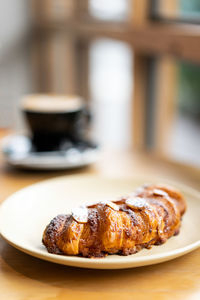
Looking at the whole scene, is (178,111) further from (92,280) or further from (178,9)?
(92,280)

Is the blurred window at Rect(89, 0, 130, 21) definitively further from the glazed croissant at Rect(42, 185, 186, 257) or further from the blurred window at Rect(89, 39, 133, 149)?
the glazed croissant at Rect(42, 185, 186, 257)

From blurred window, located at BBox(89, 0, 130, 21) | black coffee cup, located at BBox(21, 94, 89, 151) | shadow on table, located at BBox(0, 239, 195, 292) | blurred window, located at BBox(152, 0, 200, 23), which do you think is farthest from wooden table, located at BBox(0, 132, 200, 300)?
blurred window, located at BBox(89, 0, 130, 21)

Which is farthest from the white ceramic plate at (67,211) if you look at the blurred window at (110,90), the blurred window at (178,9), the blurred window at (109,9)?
the blurred window at (110,90)

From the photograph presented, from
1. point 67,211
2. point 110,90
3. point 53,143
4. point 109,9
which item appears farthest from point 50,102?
point 110,90

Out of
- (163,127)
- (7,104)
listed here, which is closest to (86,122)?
(163,127)

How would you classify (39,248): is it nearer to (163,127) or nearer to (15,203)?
(15,203)

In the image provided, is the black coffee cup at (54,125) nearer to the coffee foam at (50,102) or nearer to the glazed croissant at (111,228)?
the coffee foam at (50,102)
